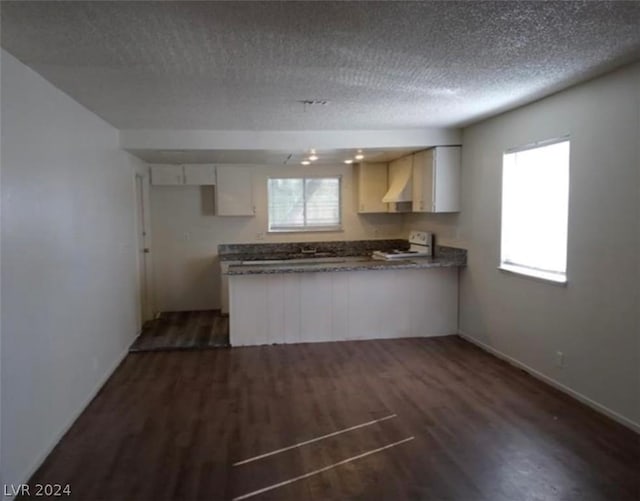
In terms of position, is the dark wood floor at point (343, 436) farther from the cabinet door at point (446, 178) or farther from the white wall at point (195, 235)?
the white wall at point (195, 235)

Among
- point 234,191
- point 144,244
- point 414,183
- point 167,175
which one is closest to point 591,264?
point 414,183

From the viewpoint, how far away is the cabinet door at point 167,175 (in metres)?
6.50

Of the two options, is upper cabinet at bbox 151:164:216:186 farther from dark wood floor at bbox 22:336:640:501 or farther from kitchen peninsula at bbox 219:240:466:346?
dark wood floor at bbox 22:336:640:501

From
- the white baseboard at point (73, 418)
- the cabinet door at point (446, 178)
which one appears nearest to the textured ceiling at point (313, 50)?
the cabinet door at point (446, 178)

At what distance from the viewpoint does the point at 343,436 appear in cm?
300

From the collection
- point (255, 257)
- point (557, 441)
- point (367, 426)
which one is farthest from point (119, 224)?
point (557, 441)

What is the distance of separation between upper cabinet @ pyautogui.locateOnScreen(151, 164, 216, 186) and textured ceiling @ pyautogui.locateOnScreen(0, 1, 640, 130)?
2642 mm

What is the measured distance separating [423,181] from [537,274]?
197 centimetres

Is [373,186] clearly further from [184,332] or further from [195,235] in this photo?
[184,332]

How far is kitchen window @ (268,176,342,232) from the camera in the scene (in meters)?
7.02

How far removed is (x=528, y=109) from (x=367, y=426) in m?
2.90

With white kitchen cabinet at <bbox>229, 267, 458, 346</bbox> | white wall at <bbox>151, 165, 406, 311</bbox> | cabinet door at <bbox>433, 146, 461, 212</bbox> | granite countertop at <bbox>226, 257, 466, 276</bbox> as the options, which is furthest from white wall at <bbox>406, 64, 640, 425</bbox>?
white wall at <bbox>151, 165, 406, 311</bbox>

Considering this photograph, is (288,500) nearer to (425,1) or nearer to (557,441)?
(557,441)

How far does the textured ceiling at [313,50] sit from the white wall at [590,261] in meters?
0.27
